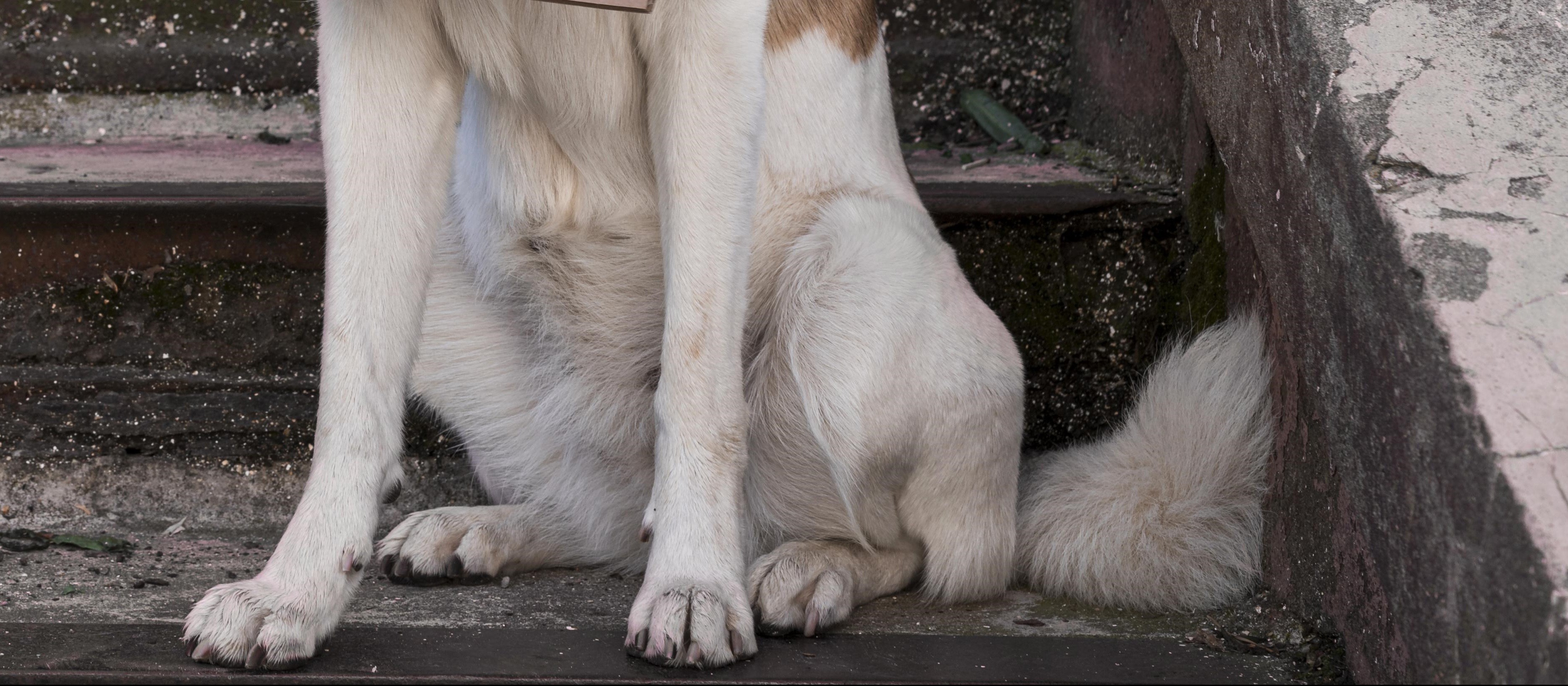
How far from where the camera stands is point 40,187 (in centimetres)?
233

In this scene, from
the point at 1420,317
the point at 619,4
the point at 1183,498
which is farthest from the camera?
the point at 1183,498

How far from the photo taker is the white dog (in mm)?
1662

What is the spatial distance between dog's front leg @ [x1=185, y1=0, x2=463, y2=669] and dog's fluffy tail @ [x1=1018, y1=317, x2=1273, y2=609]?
1035 mm

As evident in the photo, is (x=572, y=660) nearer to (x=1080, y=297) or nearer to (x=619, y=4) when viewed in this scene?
(x=619, y=4)

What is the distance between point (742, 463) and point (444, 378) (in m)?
0.73

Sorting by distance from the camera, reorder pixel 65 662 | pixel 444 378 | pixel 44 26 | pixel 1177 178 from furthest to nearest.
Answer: pixel 44 26
pixel 1177 178
pixel 444 378
pixel 65 662

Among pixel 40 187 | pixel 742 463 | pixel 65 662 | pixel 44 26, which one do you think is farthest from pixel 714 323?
pixel 44 26

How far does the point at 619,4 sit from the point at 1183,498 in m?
1.12

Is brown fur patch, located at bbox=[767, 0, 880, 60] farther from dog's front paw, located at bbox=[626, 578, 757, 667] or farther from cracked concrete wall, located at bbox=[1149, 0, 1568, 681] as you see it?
dog's front paw, located at bbox=[626, 578, 757, 667]

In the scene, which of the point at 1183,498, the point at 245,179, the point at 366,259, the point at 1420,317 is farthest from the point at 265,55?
the point at 1420,317

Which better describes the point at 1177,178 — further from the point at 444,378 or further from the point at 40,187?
the point at 40,187

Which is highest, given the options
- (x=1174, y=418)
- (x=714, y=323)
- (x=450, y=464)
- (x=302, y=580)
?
(x=714, y=323)

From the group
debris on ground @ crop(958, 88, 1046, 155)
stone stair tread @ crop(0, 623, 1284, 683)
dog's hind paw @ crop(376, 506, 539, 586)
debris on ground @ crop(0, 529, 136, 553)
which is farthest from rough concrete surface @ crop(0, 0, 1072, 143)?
stone stair tread @ crop(0, 623, 1284, 683)

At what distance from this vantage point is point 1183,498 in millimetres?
1921
